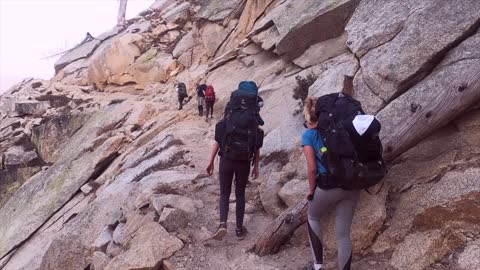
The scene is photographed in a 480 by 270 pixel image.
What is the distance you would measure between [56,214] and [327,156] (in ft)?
41.4

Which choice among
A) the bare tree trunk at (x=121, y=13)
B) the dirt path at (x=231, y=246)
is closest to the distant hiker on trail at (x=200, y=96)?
the dirt path at (x=231, y=246)

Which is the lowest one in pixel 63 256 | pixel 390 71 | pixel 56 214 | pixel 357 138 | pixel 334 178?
pixel 56 214

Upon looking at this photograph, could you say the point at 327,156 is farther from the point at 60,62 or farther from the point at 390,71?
the point at 60,62

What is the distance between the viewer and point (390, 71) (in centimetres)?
758

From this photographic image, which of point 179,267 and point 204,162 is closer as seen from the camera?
point 179,267

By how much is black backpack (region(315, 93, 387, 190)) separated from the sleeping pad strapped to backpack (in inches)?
60.4

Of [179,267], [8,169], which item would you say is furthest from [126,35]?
[179,267]

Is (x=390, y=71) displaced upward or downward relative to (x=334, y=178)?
downward

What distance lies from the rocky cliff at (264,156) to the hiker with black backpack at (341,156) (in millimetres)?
1137

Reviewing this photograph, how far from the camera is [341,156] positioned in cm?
425

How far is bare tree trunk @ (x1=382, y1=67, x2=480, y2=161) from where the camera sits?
17.9ft

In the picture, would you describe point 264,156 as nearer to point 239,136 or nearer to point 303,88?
point 303,88

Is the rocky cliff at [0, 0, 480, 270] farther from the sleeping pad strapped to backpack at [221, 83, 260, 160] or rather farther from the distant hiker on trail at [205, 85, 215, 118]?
the sleeping pad strapped to backpack at [221, 83, 260, 160]

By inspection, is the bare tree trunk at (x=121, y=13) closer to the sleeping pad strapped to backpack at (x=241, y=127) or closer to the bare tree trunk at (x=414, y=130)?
the sleeping pad strapped to backpack at (x=241, y=127)
